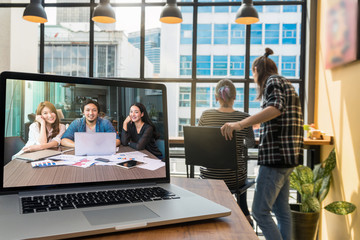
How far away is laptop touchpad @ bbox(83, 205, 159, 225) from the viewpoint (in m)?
0.65

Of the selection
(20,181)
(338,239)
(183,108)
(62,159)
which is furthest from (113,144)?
(183,108)

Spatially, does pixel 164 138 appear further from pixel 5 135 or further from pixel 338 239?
pixel 338 239

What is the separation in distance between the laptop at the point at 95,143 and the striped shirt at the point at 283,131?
127 centimetres

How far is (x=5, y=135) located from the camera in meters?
0.79

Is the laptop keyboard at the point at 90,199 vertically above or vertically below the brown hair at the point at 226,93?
below

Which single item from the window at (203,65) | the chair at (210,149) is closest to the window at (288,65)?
the window at (203,65)

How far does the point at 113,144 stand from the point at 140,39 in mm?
3464

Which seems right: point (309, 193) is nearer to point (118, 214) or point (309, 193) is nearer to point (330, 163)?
point (330, 163)

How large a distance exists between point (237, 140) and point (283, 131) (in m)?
0.55

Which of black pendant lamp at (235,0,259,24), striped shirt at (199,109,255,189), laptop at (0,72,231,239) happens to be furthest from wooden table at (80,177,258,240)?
black pendant lamp at (235,0,259,24)

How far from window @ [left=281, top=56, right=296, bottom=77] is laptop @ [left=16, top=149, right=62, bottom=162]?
3.63m

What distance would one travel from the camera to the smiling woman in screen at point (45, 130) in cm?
82

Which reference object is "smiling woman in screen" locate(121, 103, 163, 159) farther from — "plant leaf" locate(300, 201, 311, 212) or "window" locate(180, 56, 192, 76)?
"window" locate(180, 56, 192, 76)

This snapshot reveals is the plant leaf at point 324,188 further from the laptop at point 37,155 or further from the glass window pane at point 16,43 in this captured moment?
the glass window pane at point 16,43
